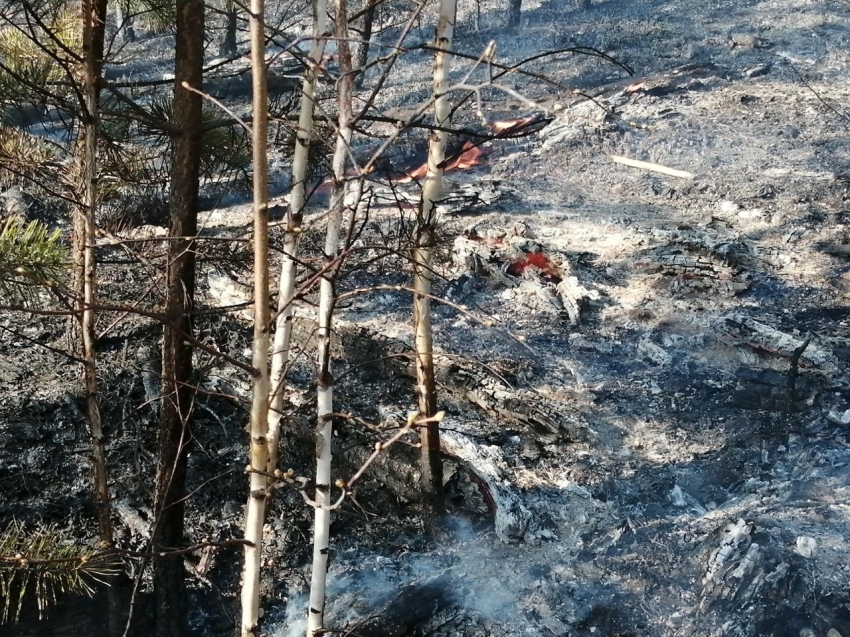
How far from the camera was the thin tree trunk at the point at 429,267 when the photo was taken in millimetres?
5328

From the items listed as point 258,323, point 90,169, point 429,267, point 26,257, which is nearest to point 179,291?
point 90,169

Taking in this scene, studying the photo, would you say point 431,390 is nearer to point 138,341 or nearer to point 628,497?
point 628,497

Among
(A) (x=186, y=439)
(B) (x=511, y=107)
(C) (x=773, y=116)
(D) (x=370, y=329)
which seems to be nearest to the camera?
(A) (x=186, y=439)

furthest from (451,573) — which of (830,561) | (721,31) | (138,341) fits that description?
(721,31)

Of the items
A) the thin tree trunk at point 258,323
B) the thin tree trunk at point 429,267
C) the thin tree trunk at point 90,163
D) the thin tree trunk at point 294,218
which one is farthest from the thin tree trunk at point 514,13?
the thin tree trunk at point 258,323

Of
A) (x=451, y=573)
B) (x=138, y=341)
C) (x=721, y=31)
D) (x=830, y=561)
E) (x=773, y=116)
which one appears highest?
(x=721, y=31)

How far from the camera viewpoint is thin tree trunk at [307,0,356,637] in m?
3.23

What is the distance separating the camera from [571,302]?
10.4 metres

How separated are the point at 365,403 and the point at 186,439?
285cm

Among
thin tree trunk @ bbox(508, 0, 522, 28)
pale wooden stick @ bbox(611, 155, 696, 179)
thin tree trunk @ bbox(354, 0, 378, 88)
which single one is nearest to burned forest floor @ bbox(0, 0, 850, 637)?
pale wooden stick @ bbox(611, 155, 696, 179)

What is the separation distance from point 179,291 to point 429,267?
5.88ft

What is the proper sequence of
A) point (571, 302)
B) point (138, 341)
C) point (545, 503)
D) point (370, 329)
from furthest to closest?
1. point (571, 302)
2. point (370, 329)
3. point (138, 341)
4. point (545, 503)

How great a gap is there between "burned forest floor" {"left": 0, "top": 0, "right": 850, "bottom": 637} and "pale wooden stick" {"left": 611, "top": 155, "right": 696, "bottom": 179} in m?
0.18

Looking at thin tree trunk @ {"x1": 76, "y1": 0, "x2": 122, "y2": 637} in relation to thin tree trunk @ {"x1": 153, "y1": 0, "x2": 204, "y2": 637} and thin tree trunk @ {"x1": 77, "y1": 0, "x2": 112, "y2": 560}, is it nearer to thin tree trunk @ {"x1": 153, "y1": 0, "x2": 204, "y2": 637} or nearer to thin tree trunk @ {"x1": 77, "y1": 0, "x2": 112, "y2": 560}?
thin tree trunk @ {"x1": 77, "y1": 0, "x2": 112, "y2": 560}
